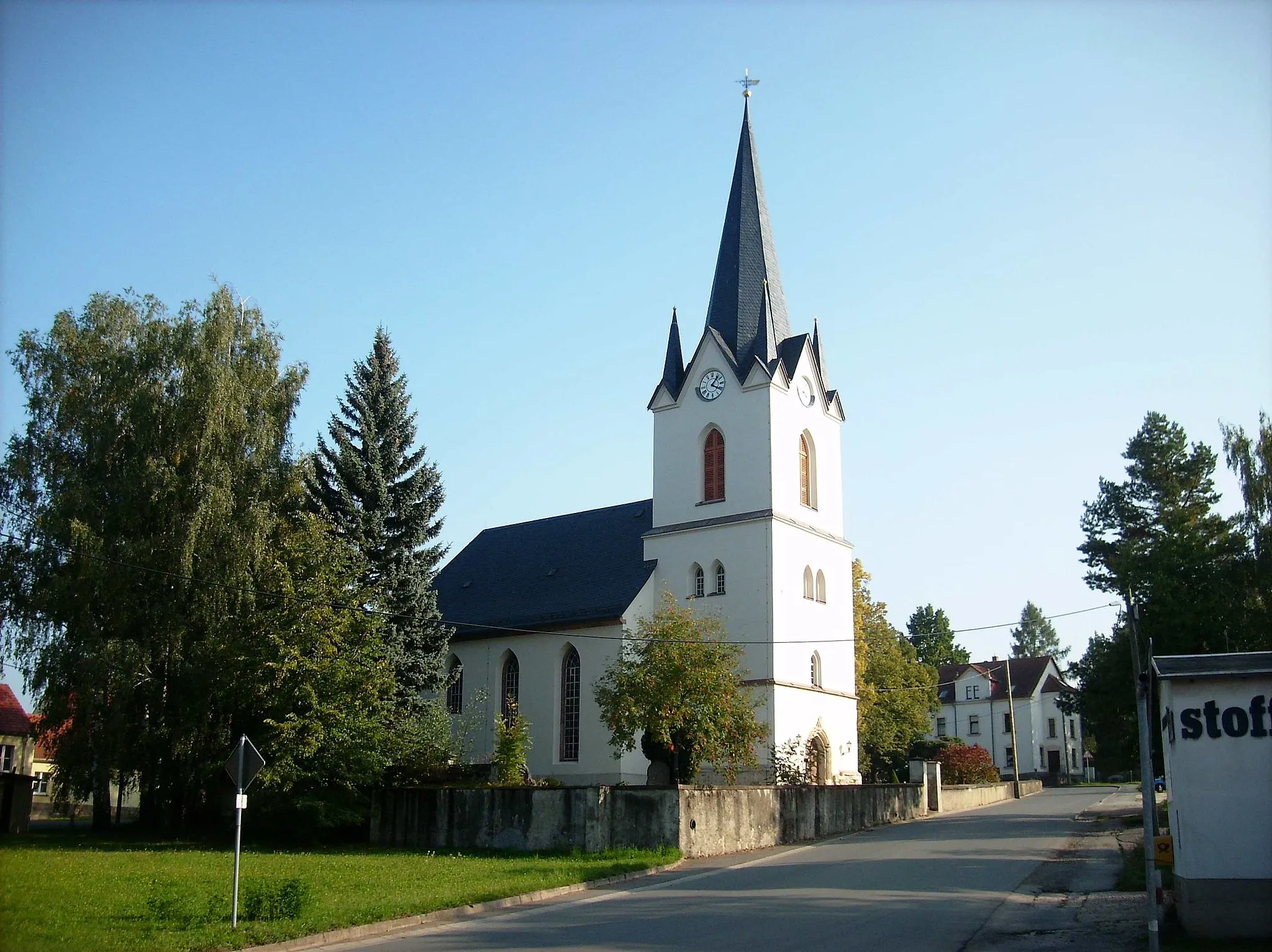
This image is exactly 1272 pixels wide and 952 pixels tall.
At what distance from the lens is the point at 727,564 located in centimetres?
3884

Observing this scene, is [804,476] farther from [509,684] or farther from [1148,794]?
[1148,794]

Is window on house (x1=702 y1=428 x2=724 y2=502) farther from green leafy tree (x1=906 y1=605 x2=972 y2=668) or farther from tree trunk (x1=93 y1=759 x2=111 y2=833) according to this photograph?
green leafy tree (x1=906 y1=605 x2=972 y2=668)

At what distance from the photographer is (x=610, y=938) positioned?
47.6ft

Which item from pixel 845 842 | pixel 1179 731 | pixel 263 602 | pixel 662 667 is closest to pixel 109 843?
pixel 263 602

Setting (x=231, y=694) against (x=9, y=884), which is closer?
(x=9, y=884)

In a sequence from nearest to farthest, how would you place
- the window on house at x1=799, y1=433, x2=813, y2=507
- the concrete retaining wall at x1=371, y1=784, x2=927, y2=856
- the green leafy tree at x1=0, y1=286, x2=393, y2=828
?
the concrete retaining wall at x1=371, y1=784, x2=927, y2=856, the green leafy tree at x1=0, y1=286, x2=393, y2=828, the window on house at x1=799, y1=433, x2=813, y2=507

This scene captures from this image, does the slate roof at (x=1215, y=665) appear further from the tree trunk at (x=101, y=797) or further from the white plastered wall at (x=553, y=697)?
the tree trunk at (x=101, y=797)

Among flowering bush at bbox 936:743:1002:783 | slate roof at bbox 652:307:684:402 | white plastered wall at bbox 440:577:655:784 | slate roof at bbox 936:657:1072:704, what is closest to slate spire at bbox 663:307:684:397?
slate roof at bbox 652:307:684:402

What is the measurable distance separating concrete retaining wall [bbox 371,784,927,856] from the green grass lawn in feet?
2.89

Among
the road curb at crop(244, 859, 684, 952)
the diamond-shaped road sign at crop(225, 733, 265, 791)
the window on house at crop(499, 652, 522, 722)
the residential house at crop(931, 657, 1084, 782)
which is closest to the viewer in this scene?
the road curb at crop(244, 859, 684, 952)

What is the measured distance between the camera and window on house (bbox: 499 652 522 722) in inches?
1641

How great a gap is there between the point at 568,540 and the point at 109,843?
2143 cm

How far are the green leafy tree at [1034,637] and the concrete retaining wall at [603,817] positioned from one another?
98.0m

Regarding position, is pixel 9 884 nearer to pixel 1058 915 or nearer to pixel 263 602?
pixel 263 602
